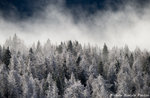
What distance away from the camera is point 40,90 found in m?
108

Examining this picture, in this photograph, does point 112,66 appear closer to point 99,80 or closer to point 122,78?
point 122,78

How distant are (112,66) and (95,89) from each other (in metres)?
39.2

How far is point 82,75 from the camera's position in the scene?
440 ft

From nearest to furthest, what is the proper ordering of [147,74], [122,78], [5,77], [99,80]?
[5,77], [99,80], [122,78], [147,74]

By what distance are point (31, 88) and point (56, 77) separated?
20687mm

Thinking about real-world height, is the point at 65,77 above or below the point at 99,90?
above

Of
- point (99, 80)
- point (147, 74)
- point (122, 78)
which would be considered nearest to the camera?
point (99, 80)

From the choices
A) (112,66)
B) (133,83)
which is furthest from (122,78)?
(112,66)

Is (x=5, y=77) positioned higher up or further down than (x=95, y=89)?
higher up

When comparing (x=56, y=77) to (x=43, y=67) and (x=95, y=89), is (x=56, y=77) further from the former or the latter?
(x=95, y=89)

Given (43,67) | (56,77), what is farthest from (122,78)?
(43,67)

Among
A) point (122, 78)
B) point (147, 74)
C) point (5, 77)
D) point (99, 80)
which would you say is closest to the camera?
point (5, 77)

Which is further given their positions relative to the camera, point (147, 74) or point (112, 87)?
point (147, 74)

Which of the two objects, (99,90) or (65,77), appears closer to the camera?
(99,90)
